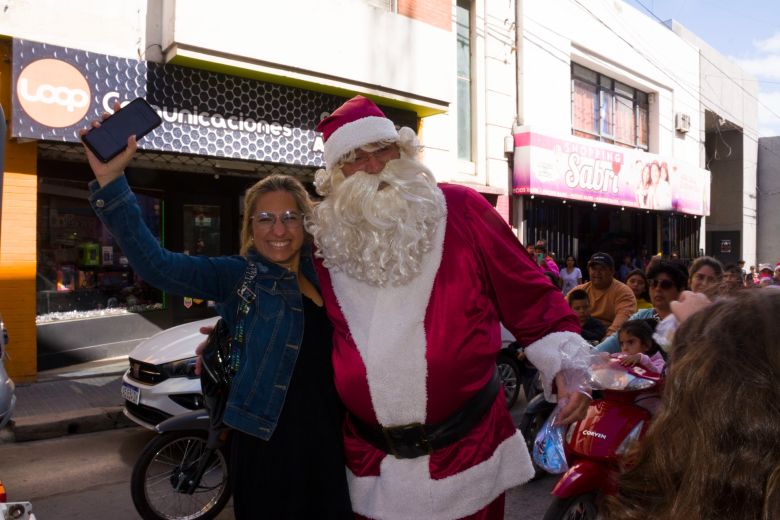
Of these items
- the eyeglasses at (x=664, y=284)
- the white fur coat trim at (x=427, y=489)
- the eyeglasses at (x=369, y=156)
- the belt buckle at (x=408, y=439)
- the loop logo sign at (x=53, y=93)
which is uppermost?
the loop logo sign at (x=53, y=93)

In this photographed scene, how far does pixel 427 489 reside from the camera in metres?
1.96

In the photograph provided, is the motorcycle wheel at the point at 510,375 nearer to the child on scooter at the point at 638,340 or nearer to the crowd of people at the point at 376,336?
the child on scooter at the point at 638,340

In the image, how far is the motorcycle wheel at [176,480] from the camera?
3.98 m

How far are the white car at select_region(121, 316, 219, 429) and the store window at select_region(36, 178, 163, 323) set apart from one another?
396 cm

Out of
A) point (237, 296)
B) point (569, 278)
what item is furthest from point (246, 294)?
point (569, 278)

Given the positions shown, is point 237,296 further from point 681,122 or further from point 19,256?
point 681,122

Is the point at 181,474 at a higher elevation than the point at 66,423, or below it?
higher

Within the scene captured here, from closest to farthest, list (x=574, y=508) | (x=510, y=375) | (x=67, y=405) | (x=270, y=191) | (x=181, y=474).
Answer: (x=270, y=191)
(x=574, y=508)
(x=181, y=474)
(x=67, y=405)
(x=510, y=375)

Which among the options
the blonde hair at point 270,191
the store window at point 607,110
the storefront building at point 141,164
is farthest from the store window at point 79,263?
the store window at point 607,110

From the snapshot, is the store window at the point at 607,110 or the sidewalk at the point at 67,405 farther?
the store window at the point at 607,110

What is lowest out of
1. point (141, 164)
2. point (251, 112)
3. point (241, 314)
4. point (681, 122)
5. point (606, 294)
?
point (606, 294)

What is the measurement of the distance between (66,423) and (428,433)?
543 cm

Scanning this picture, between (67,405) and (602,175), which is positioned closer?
(67,405)

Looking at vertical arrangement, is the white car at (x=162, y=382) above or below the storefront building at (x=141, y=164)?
below
